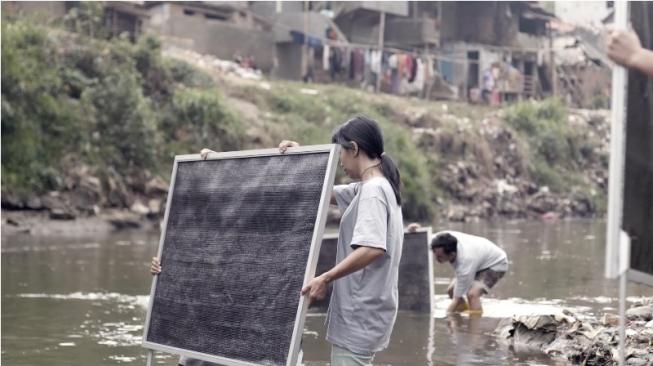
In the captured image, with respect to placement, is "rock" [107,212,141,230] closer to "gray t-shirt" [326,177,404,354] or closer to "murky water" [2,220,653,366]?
"murky water" [2,220,653,366]

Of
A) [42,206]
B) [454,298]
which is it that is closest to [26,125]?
[42,206]

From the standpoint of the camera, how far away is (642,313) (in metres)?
8.70

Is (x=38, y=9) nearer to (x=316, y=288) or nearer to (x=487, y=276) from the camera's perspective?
(x=487, y=276)

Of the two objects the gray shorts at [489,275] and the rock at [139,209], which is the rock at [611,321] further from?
the rock at [139,209]

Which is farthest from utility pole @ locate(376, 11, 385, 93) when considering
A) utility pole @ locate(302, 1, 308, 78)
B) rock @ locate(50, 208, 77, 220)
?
rock @ locate(50, 208, 77, 220)

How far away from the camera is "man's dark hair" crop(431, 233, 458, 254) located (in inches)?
377

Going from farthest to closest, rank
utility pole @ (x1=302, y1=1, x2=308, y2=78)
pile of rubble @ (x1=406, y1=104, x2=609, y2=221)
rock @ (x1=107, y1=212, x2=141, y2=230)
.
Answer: utility pole @ (x1=302, y1=1, x2=308, y2=78)
pile of rubble @ (x1=406, y1=104, x2=609, y2=221)
rock @ (x1=107, y1=212, x2=141, y2=230)

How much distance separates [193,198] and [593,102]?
5341 cm

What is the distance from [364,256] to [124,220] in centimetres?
2200

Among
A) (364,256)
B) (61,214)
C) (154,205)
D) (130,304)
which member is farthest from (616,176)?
(154,205)

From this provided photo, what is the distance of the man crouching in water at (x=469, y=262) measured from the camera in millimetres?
9695

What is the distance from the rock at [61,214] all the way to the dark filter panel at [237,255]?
63.8 feet

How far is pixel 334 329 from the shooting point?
15.0 feet

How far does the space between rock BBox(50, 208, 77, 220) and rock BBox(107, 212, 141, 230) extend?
45.6 inches
